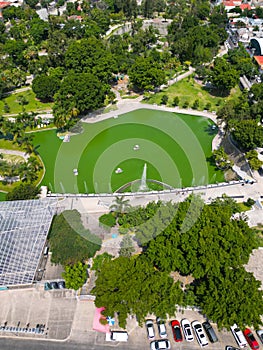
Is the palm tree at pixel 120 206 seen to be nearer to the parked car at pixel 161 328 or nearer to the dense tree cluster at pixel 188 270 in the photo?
the dense tree cluster at pixel 188 270

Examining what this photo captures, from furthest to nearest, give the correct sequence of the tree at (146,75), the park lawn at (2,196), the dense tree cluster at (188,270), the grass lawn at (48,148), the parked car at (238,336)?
the tree at (146,75)
the grass lawn at (48,148)
the park lawn at (2,196)
the parked car at (238,336)
the dense tree cluster at (188,270)

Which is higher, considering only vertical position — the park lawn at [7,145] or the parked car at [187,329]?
the park lawn at [7,145]

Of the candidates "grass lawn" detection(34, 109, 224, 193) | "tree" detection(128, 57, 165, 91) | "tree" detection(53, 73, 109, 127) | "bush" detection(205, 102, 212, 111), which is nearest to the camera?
"grass lawn" detection(34, 109, 224, 193)

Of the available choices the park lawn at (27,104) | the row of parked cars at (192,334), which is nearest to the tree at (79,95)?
the park lawn at (27,104)

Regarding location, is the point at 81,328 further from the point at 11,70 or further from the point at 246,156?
the point at 11,70

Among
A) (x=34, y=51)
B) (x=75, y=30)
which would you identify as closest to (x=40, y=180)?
(x=34, y=51)

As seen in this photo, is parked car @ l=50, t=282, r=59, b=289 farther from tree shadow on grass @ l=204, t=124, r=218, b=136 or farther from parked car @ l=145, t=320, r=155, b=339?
tree shadow on grass @ l=204, t=124, r=218, b=136

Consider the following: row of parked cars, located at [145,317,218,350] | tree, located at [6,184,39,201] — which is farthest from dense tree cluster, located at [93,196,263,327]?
tree, located at [6,184,39,201]
